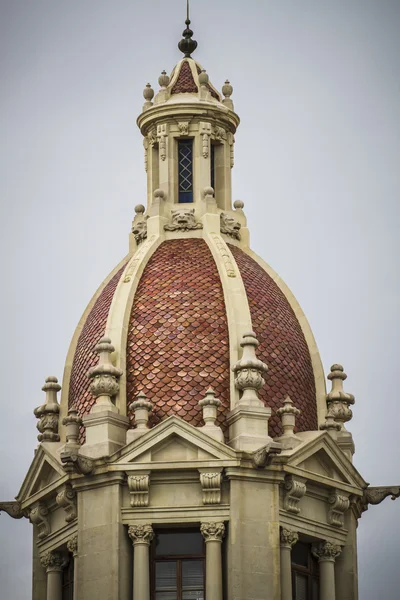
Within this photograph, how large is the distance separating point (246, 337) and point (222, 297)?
2.63 meters

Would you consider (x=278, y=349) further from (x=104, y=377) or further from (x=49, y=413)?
(x=49, y=413)

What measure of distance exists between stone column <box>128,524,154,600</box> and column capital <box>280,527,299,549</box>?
3794 mm

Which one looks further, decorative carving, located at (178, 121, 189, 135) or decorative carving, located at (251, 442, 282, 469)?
decorative carving, located at (178, 121, 189, 135)

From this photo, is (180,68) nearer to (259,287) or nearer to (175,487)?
(259,287)

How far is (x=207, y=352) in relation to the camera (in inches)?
3708

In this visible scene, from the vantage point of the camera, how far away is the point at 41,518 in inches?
3748

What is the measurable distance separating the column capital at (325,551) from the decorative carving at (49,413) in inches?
340

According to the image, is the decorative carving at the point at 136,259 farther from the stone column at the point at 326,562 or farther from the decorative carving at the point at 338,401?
the stone column at the point at 326,562

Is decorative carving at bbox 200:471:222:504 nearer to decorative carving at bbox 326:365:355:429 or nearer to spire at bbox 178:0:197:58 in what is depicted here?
decorative carving at bbox 326:365:355:429

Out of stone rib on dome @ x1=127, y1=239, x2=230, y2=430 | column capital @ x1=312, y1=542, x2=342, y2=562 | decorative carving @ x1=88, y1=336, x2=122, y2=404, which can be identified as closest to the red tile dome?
stone rib on dome @ x1=127, y1=239, x2=230, y2=430

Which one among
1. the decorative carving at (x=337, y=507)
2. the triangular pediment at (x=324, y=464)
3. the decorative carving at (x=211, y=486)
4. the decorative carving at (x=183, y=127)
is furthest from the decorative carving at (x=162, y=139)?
the decorative carving at (x=337, y=507)

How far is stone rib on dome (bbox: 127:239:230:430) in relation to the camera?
93500mm

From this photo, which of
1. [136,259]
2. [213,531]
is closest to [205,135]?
[136,259]

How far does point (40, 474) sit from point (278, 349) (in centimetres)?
803
